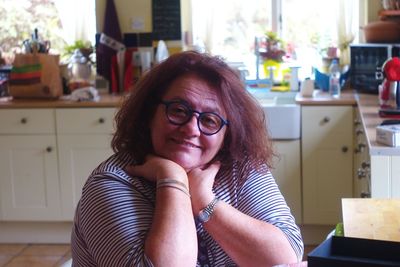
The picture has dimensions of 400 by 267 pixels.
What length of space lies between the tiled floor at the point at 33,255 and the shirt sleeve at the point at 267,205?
8.22 feet

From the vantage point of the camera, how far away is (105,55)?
4422mm

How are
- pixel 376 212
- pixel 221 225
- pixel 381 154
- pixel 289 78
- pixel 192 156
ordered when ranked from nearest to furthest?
pixel 221 225, pixel 192 156, pixel 376 212, pixel 381 154, pixel 289 78

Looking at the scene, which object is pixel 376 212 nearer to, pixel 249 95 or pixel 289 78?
pixel 249 95

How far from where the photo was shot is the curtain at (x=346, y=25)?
430cm

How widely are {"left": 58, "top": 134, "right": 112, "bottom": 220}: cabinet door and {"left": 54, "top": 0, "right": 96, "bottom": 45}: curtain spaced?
0.91 m

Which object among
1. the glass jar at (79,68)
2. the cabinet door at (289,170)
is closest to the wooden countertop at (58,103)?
the glass jar at (79,68)

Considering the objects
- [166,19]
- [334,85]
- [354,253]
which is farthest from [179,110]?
[166,19]

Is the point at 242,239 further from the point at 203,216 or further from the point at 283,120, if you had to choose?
the point at 283,120

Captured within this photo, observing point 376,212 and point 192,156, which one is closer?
point 192,156

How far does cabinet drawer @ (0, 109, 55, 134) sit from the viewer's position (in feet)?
13.1

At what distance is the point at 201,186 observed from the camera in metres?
1.42

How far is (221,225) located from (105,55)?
3.20 m

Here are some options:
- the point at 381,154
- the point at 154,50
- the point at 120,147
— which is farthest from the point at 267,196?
the point at 154,50

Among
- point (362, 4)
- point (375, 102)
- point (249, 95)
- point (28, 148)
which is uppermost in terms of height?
point (362, 4)
